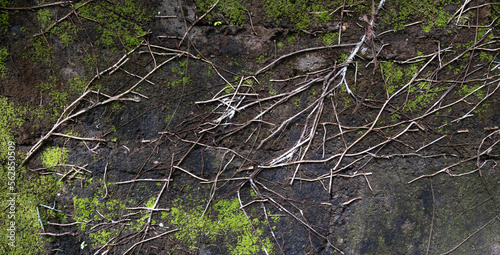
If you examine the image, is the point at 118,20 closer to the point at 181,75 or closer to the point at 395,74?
the point at 181,75

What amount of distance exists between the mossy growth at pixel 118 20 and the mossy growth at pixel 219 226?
48.9 inches

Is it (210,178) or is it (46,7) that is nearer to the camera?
(46,7)

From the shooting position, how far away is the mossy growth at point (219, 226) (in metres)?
2.04

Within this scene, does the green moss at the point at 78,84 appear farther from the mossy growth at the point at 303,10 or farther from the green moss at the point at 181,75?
the mossy growth at the point at 303,10

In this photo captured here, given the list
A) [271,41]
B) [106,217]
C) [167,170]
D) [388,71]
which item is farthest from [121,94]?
[388,71]

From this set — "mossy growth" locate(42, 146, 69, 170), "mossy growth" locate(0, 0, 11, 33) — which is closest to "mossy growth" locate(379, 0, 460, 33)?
"mossy growth" locate(42, 146, 69, 170)

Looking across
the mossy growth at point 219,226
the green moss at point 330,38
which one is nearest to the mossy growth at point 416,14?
the green moss at point 330,38

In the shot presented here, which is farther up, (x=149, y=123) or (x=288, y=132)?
(x=149, y=123)

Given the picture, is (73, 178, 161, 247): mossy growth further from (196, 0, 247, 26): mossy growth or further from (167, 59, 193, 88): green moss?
(196, 0, 247, 26): mossy growth

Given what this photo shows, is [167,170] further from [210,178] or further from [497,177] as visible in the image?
[497,177]

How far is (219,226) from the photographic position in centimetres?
205

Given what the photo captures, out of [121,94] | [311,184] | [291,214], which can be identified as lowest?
[291,214]

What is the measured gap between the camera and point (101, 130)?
2.00 metres

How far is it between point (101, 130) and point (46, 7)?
94 centimetres
